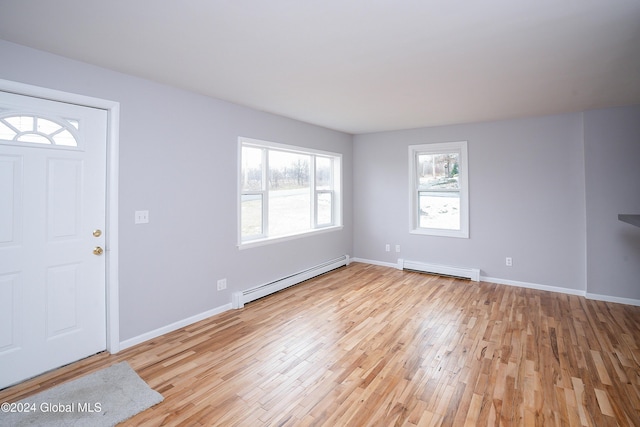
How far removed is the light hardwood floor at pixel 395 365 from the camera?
6.54 feet

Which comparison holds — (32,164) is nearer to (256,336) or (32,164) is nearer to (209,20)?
(209,20)

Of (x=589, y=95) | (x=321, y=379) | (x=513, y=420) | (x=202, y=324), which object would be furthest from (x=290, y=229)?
(x=589, y=95)

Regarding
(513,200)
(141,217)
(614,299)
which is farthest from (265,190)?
(614,299)

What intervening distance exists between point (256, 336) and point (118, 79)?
2699mm

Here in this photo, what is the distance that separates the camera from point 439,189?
5.31 metres

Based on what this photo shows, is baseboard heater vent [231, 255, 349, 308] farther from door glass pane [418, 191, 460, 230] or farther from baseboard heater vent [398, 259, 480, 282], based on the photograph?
door glass pane [418, 191, 460, 230]

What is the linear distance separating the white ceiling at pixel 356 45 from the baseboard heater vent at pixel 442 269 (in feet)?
8.64

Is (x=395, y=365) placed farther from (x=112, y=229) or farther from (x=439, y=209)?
(x=439, y=209)

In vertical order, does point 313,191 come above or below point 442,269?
above

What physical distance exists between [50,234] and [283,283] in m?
2.70

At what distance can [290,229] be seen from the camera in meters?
4.88

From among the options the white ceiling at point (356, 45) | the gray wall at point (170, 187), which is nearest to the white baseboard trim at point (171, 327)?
the gray wall at point (170, 187)

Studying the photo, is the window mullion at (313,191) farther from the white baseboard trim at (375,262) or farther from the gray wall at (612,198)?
the gray wall at (612,198)

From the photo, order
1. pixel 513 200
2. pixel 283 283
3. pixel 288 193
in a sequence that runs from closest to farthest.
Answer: pixel 283 283 → pixel 513 200 → pixel 288 193
